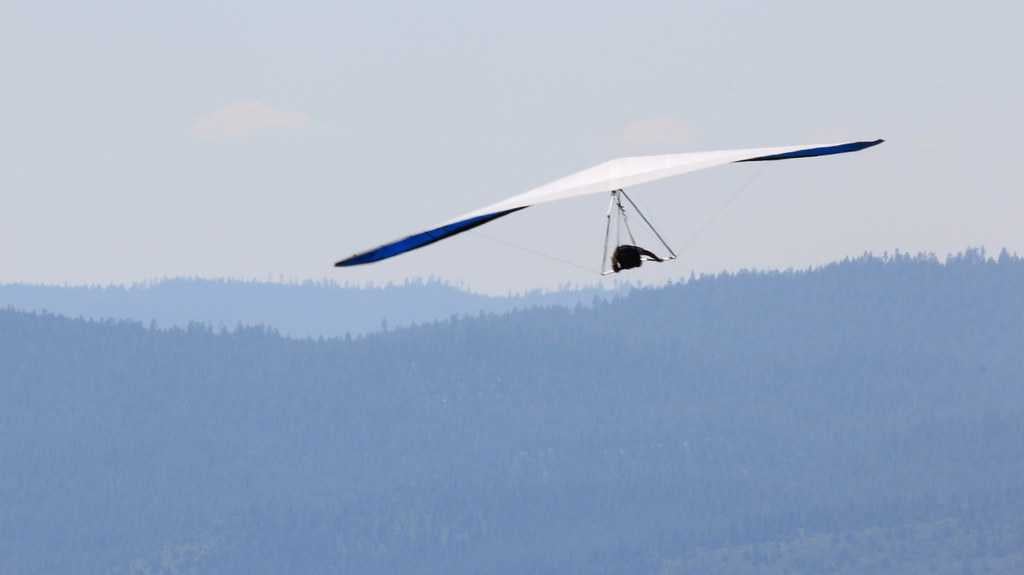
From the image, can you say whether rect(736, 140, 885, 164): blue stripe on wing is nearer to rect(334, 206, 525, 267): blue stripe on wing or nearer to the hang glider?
the hang glider

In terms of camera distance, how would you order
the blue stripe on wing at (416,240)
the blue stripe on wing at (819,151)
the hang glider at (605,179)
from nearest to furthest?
the blue stripe on wing at (416,240) < the hang glider at (605,179) < the blue stripe on wing at (819,151)

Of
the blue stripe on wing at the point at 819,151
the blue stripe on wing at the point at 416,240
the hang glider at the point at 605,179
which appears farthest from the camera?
the blue stripe on wing at the point at 819,151

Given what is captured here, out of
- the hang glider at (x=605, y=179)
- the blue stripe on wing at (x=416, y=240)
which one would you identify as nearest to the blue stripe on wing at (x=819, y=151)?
the hang glider at (x=605, y=179)

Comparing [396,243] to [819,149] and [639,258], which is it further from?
[819,149]

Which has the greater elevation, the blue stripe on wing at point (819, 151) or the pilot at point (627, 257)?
the blue stripe on wing at point (819, 151)

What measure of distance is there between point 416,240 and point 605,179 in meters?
9.11

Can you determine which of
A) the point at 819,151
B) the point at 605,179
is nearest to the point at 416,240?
the point at 605,179

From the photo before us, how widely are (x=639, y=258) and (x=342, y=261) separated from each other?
14.1m

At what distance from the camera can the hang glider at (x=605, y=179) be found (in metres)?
55.5

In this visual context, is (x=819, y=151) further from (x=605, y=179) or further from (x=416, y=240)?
(x=416, y=240)

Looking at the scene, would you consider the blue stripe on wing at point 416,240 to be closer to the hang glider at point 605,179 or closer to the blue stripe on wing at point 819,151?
the hang glider at point 605,179

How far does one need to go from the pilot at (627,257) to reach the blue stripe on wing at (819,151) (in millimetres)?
4638

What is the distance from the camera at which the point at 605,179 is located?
62.4 m

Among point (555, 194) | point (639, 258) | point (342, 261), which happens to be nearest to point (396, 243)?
point (342, 261)
